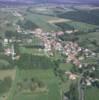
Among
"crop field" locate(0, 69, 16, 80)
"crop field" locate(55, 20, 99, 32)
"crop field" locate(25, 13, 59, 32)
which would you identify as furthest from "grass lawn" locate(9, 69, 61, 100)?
"crop field" locate(55, 20, 99, 32)

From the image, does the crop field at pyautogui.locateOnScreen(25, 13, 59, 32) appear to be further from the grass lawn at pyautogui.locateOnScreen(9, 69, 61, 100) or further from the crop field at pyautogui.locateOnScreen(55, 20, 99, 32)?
the grass lawn at pyautogui.locateOnScreen(9, 69, 61, 100)

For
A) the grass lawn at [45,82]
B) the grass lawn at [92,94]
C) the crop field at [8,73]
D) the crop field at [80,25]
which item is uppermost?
the crop field at [8,73]

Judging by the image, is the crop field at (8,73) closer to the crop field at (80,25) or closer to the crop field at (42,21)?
the crop field at (42,21)

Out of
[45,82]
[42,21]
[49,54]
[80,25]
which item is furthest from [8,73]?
[42,21]

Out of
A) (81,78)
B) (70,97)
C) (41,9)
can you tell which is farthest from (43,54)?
(41,9)

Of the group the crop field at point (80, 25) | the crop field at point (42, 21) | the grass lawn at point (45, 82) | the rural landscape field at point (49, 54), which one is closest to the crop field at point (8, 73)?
the rural landscape field at point (49, 54)

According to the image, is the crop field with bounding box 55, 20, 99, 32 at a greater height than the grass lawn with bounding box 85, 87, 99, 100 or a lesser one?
greater

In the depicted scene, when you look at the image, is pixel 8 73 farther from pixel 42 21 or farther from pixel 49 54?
pixel 42 21
